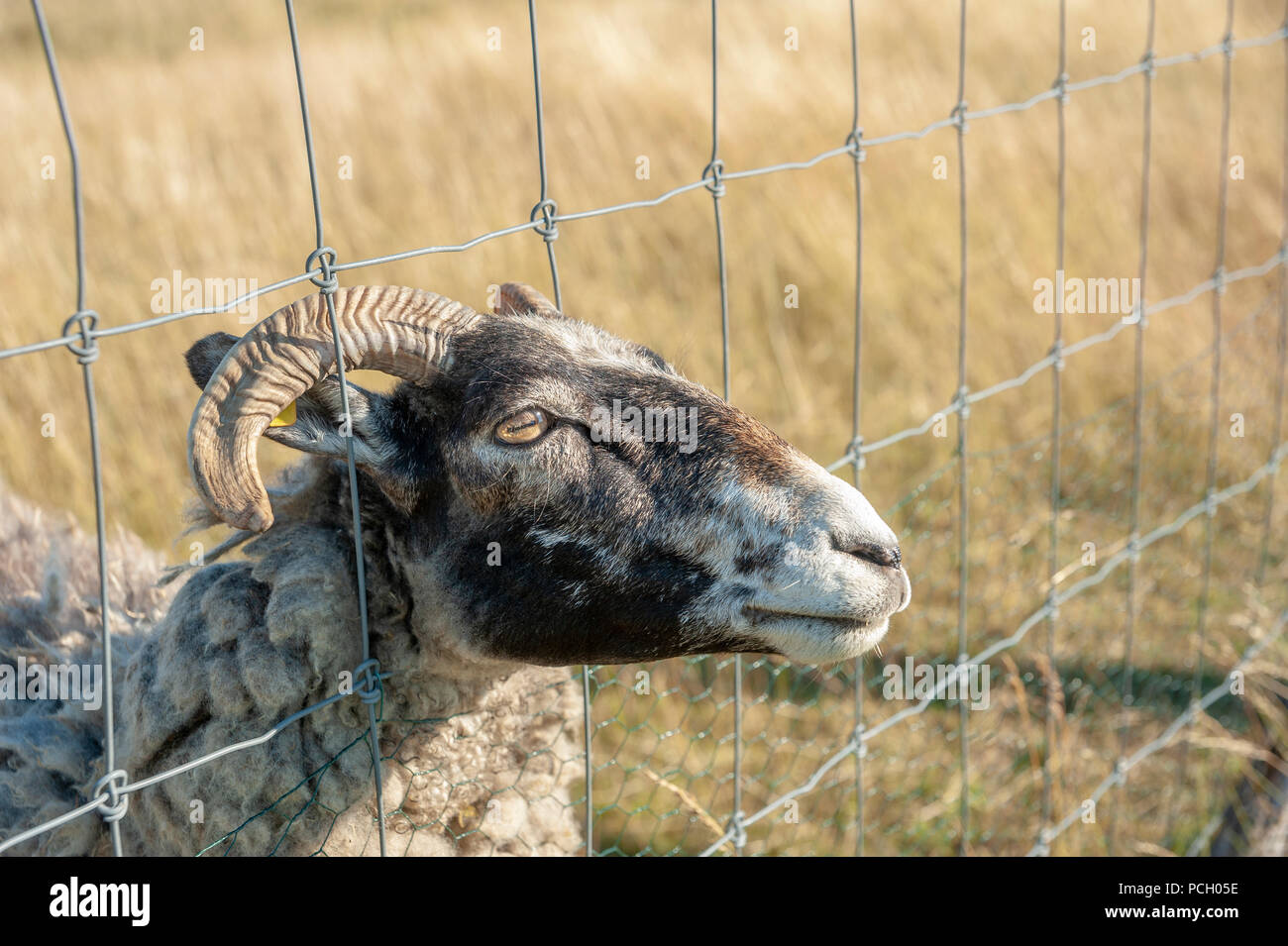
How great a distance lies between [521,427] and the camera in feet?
6.94

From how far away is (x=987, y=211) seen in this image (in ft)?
24.6

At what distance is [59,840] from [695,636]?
1.41 metres

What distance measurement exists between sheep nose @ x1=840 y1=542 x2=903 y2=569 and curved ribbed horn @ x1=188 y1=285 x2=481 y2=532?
34.4 inches

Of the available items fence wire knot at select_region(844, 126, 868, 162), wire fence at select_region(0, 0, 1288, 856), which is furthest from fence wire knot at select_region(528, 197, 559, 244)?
fence wire knot at select_region(844, 126, 868, 162)

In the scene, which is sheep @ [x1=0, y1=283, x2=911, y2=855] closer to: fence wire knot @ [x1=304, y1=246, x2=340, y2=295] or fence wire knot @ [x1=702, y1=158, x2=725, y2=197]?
fence wire knot @ [x1=304, y1=246, x2=340, y2=295]

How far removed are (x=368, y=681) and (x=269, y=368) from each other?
592 mm

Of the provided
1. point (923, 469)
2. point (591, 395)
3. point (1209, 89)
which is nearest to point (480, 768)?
point (591, 395)

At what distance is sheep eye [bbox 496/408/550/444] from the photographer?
2109 millimetres

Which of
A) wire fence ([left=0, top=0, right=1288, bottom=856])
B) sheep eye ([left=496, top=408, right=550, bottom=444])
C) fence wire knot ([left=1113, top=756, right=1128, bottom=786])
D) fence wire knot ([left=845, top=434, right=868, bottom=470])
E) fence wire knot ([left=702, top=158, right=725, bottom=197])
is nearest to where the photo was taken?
wire fence ([left=0, top=0, right=1288, bottom=856])

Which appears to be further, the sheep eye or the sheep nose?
the sheep eye

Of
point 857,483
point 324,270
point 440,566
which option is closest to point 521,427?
point 440,566

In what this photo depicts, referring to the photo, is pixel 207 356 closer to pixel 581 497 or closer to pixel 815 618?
pixel 581 497
